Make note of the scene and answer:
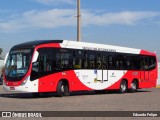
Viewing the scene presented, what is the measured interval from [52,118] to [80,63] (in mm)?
11390

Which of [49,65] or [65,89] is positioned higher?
[49,65]

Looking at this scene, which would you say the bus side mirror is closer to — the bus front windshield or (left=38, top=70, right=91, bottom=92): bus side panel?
the bus front windshield

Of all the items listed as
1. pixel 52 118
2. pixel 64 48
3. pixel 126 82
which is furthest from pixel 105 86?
pixel 52 118

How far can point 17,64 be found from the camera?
21141 mm

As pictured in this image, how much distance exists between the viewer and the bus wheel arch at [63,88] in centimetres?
2200

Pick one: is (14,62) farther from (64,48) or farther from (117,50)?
(117,50)

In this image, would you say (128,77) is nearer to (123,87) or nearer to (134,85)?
(123,87)

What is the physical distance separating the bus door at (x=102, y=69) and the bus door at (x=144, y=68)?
4547 millimetres

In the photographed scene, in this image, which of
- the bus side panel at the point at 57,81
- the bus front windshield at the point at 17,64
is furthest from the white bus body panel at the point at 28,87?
the bus front windshield at the point at 17,64

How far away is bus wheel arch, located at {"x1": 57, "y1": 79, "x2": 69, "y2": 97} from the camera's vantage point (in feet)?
72.2

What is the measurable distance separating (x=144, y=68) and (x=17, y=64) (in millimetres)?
11817

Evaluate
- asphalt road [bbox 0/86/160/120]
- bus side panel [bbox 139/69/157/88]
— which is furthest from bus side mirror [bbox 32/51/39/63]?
bus side panel [bbox 139/69/157/88]

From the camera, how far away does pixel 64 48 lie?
73.7ft

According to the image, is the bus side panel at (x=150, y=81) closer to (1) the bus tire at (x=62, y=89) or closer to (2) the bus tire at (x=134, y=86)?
(2) the bus tire at (x=134, y=86)
